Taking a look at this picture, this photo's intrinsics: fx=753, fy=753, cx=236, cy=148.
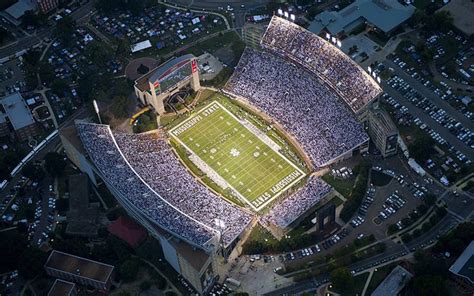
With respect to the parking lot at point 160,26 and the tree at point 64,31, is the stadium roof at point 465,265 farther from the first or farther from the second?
the tree at point 64,31

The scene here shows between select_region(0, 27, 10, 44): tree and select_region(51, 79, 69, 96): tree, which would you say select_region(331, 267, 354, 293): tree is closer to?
select_region(51, 79, 69, 96): tree

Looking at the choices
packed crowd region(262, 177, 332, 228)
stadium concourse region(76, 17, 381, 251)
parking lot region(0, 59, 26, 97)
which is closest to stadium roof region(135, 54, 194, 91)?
stadium concourse region(76, 17, 381, 251)

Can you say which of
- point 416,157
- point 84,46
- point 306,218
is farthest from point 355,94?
point 84,46

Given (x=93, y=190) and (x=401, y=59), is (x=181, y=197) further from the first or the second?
(x=401, y=59)

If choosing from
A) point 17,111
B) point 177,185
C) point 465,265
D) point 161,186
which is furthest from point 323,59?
point 17,111

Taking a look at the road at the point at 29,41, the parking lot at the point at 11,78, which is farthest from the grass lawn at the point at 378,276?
the road at the point at 29,41

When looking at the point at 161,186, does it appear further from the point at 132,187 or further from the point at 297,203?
the point at 297,203
